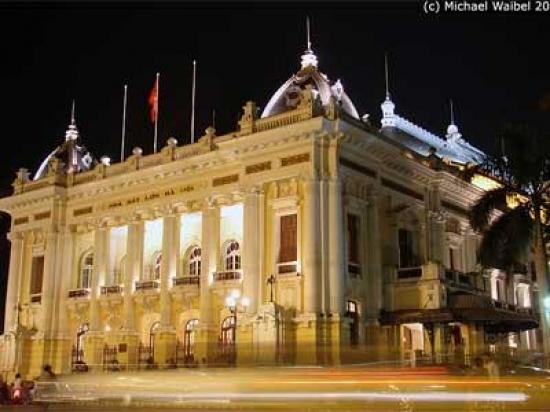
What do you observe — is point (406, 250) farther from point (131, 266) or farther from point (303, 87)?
point (131, 266)

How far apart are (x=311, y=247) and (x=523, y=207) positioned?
9505 mm

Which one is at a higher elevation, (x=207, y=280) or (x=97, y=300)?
(x=207, y=280)

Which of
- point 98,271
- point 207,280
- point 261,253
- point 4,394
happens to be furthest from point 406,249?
point 4,394

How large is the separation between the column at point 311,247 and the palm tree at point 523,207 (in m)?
7.50

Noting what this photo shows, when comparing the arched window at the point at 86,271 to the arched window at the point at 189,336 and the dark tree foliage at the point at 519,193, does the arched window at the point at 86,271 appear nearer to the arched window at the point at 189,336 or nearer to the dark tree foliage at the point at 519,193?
the arched window at the point at 189,336

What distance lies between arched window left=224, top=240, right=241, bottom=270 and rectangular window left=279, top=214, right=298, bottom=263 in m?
4.66

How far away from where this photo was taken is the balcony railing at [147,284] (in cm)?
4312

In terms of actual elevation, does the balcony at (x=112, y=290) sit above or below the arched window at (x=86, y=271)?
below

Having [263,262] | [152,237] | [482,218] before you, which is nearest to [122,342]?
[152,237]

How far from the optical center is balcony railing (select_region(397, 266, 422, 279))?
3983 cm

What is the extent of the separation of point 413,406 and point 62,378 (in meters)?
13.8

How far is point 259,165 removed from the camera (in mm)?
39188

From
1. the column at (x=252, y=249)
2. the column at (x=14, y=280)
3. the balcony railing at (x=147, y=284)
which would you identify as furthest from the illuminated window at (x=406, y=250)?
→ the column at (x=14, y=280)

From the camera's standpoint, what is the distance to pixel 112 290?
44969 mm
